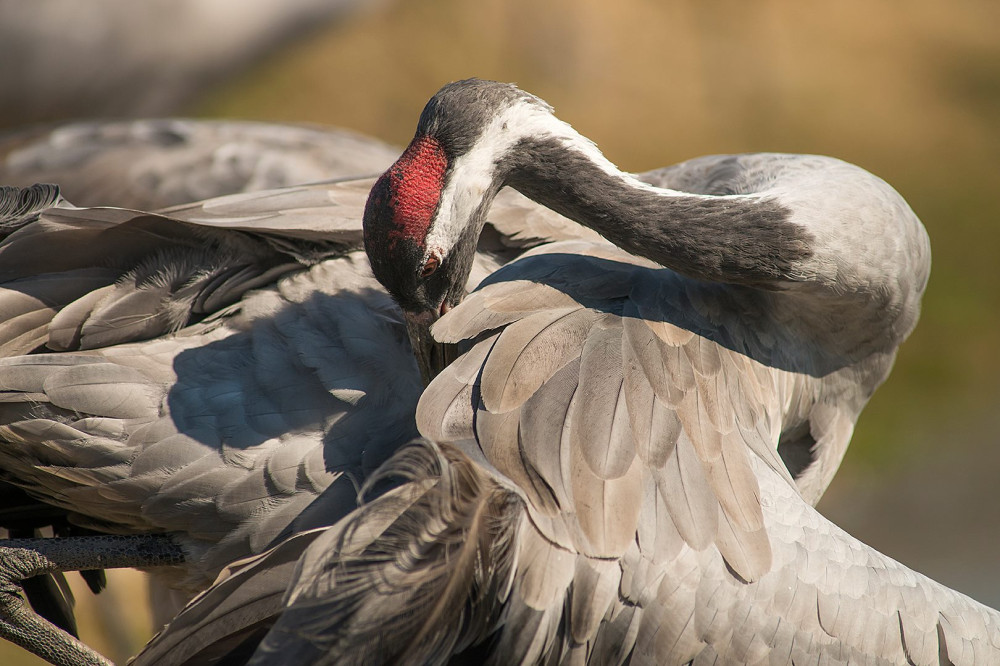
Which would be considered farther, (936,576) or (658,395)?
(936,576)

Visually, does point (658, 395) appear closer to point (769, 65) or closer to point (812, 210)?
point (812, 210)

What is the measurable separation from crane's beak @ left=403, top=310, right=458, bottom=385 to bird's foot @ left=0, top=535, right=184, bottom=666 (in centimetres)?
78

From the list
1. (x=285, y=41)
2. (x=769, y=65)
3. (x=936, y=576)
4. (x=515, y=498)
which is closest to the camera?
(x=515, y=498)

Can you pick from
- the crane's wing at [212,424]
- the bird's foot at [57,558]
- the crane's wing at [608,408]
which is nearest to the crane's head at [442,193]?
the crane's wing at [608,408]

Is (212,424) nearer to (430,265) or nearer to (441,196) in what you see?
(430,265)

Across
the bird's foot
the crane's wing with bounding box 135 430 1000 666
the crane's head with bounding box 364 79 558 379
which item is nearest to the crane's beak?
the crane's head with bounding box 364 79 558 379

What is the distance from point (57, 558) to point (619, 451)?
148 cm

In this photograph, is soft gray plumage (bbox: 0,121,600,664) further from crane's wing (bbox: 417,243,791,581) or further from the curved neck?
the curved neck

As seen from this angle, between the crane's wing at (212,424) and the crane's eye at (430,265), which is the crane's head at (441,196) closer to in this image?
the crane's eye at (430,265)

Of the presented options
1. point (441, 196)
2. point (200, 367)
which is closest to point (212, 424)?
point (200, 367)

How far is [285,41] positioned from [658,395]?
5639 millimetres

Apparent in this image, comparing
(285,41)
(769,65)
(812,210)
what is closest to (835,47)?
(769,65)

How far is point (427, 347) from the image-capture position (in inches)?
104

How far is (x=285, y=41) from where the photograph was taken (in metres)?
7.34
